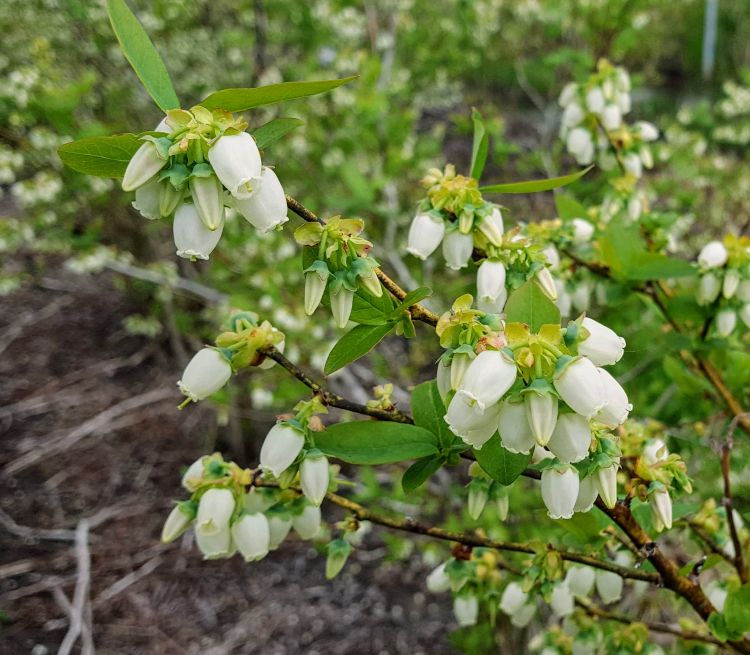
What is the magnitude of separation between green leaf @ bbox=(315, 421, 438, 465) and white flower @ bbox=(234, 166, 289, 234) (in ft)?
0.96

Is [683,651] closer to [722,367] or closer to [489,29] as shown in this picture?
[722,367]

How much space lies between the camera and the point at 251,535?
973 millimetres

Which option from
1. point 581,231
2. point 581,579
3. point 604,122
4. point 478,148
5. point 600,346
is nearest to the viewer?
point 600,346

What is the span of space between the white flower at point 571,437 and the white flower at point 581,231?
871 mm

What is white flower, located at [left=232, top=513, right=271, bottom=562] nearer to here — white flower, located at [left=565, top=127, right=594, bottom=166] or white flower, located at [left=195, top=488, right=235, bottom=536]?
white flower, located at [left=195, top=488, right=235, bottom=536]

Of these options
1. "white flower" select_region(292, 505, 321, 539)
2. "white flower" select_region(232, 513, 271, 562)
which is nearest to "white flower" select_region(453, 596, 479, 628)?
"white flower" select_region(292, 505, 321, 539)

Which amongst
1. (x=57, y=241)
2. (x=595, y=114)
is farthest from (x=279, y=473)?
(x=57, y=241)

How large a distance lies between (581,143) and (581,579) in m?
1.20

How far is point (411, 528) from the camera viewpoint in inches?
41.0

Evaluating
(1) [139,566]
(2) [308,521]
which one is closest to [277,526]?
(2) [308,521]

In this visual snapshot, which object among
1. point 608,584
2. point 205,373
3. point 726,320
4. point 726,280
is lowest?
point 608,584

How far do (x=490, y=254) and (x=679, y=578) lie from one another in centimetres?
59

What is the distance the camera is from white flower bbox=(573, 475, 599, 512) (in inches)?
32.4

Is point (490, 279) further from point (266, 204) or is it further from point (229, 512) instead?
point (229, 512)
